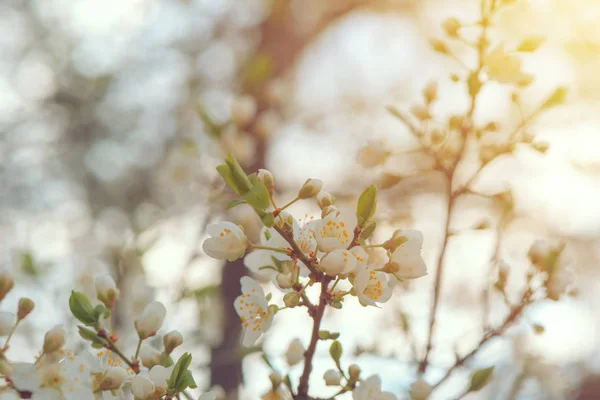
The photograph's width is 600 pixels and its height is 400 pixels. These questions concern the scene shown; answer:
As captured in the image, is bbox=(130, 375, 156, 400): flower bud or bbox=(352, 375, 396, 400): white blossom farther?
bbox=(352, 375, 396, 400): white blossom

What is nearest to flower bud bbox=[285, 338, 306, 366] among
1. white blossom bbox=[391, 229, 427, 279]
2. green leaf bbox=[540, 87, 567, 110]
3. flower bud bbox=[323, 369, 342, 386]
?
flower bud bbox=[323, 369, 342, 386]

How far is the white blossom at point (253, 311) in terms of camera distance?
3.84 feet

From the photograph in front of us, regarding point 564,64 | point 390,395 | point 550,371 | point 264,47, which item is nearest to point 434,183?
point 564,64

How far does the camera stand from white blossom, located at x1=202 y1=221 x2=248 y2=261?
1.07 m

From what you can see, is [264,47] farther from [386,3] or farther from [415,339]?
[415,339]

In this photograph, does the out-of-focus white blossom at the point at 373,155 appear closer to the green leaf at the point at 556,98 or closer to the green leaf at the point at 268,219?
the green leaf at the point at 556,98

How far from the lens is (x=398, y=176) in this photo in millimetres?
1764

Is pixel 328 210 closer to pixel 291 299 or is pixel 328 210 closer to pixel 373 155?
pixel 291 299

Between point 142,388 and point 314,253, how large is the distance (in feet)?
1.22

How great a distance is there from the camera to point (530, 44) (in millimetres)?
1533

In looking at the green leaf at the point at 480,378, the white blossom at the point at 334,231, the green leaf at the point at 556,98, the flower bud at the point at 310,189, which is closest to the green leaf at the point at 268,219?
the white blossom at the point at 334,231

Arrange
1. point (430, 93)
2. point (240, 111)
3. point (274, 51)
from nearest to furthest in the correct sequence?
point (430, 93)
point (240, 111)
point (274, 51)

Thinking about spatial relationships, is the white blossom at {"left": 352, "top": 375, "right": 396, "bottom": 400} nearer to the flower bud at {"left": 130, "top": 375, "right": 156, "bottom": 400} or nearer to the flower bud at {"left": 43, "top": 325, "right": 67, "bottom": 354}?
the flower bud at {"left": 130, "top": 375, "right": 156, "bottom": 400}

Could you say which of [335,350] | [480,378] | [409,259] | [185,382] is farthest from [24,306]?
[480,378]
